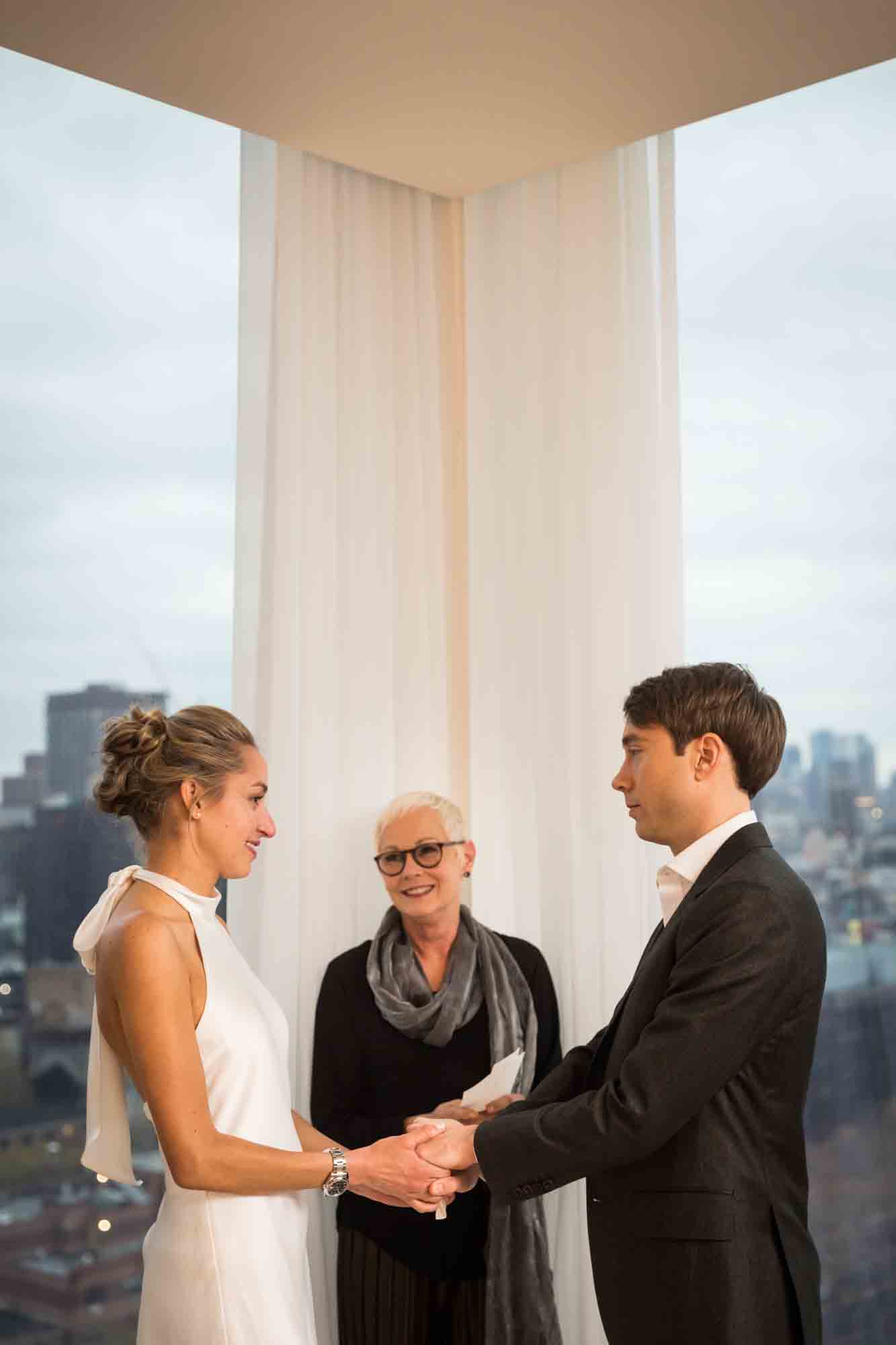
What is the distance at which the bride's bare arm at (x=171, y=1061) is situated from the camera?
230cm

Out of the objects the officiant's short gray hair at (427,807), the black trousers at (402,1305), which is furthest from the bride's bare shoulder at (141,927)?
the black trousers at (402,1305)

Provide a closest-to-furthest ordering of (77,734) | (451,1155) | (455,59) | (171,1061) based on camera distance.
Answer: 1. (171,1061)
2. (451,1155)
3. (455,59)
4. (77,734)

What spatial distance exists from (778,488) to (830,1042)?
1362 millimetres

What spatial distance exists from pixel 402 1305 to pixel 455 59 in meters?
2.77

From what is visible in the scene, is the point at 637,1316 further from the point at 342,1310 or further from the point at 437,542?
the point at 437,542

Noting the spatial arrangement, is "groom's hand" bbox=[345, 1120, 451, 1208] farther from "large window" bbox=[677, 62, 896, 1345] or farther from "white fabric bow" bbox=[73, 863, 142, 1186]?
"large window" bbox=[677, 62, 896, 1345]

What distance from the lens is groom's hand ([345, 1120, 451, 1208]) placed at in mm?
2730

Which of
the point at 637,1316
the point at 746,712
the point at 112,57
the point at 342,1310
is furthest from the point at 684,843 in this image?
the point at 112,57

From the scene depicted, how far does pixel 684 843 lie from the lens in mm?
2570

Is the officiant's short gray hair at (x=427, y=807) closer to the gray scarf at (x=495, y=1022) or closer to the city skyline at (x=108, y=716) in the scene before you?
the gray scarf at (x=495, y=1022)

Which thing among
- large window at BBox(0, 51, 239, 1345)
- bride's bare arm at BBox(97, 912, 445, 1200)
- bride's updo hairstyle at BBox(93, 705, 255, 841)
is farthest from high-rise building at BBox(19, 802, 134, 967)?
bride's bare arm at BBox(97, 912, 445, 1200)

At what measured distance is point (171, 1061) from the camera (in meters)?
2.30

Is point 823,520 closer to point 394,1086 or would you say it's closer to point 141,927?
point 394,1086

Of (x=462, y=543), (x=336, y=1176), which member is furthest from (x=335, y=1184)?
(x=462, y=543)
